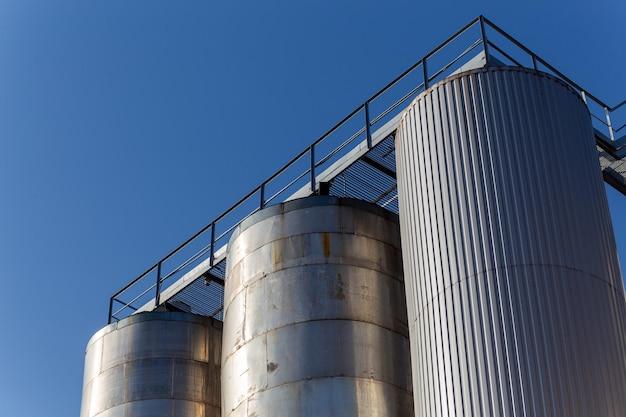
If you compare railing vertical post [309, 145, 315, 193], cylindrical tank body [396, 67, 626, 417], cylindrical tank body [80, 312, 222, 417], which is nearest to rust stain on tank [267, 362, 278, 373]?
cylindrical tank body [396, 67, 626, 417]

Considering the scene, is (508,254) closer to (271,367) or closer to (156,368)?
(271,367)

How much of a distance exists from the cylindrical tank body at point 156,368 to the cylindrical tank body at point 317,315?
14.4ft

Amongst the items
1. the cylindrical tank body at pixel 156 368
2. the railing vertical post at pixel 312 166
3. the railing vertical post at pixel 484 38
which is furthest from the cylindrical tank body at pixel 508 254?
the cylindrical tank body at pixel 156 368

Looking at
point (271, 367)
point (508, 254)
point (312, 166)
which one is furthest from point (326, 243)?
point (508, 254)

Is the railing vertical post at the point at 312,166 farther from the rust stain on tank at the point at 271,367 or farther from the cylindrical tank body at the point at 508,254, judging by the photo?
the rust stain on tank at the point at 271,367

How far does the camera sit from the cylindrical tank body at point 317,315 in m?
23.0

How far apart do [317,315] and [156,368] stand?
310 inches

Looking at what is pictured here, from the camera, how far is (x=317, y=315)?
78.0 ft

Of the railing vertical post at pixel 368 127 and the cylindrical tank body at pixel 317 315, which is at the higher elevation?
the railing vertical post at pixel 368 127

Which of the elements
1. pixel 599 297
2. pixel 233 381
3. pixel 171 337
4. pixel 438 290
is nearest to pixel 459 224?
pixel 438 290

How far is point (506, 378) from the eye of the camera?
61.5 ft

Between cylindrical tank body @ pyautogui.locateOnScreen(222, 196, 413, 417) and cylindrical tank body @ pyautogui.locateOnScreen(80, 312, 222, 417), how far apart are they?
4.39m

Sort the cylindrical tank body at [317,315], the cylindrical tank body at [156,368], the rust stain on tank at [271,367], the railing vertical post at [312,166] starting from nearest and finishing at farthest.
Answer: the cylindrical tank body at [317,315] < the rust stain on tank at [271,367] < the railing vertical post at [312,166] < the cylindrical tank body at [156,368]

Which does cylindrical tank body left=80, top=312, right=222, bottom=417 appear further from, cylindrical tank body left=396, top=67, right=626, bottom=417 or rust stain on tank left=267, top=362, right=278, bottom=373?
cylindrical tank body left=396, top=67, right=626, bottom=417
